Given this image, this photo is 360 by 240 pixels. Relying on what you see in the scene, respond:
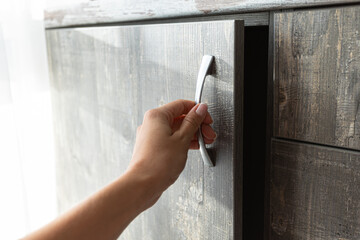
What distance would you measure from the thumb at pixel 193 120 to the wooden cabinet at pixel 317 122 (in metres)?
0.09

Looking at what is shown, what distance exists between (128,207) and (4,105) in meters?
0.58

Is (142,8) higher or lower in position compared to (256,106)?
higher

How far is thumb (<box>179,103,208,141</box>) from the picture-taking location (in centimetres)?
47

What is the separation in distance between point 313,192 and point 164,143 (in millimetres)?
186

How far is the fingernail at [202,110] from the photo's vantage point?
47cm

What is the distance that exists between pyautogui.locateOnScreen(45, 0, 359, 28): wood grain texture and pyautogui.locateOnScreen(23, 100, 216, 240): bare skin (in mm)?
131

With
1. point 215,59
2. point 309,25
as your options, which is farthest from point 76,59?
point 309,25

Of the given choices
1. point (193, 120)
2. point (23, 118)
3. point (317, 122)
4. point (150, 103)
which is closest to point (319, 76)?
point (317, 122)

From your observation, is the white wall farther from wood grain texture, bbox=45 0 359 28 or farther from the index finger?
the index finger

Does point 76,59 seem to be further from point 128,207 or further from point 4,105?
point 128,207

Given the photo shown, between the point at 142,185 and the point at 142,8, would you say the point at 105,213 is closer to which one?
the point at 142,185

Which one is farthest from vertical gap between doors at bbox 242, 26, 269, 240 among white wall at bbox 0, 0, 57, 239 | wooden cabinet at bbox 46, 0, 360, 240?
white wall at bbox 0, 0, 57, 239

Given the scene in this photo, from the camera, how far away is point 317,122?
0.42 m

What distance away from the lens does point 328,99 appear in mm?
407
